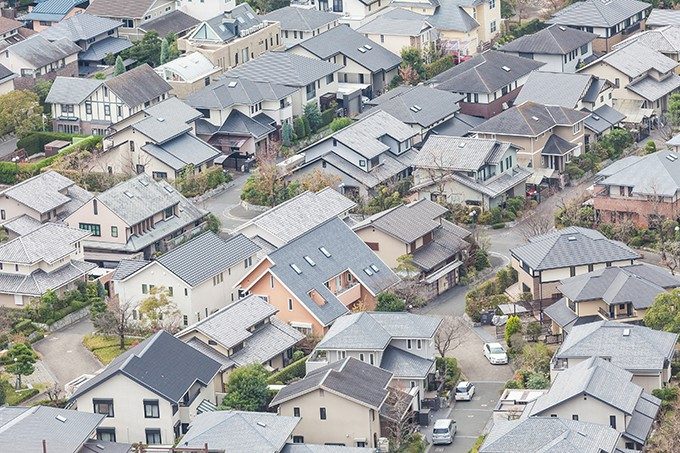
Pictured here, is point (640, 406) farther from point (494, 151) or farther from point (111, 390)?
point (494, 151)

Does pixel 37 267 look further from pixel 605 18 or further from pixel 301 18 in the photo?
pixel 605 18

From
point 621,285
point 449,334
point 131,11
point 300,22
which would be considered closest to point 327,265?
point 449,334

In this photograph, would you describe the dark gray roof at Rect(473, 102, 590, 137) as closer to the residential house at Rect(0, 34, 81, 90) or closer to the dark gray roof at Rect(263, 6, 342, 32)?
the dark gray roof at Rect(263, 6, 342, 32)

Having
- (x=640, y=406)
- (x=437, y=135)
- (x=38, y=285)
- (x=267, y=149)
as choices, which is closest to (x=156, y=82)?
(x=267, y=149)

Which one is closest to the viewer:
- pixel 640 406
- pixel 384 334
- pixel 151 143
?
pixel 640 406

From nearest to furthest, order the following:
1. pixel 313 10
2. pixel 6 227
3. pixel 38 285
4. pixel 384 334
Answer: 1. pixel 384 334
2. pixel 38 285
3. pixel 6 227
4. pixel 313 10

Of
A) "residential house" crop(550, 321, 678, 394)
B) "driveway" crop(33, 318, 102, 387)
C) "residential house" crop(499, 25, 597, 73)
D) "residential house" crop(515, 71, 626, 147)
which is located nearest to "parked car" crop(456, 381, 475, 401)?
"residential house" crop(550, 321, 678, 394)

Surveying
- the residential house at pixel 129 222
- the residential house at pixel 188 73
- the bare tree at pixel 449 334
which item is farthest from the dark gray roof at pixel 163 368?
the residential house at pixel 188 73
